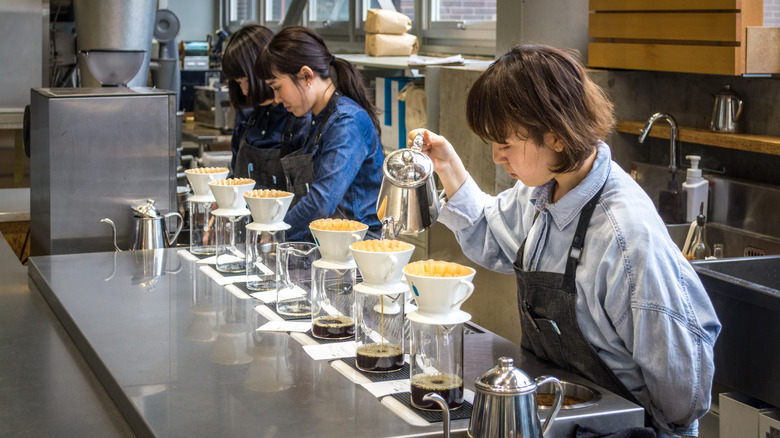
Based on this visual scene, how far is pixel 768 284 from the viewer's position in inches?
121

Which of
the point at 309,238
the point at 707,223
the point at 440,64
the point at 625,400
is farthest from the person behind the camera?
the point at 440,64

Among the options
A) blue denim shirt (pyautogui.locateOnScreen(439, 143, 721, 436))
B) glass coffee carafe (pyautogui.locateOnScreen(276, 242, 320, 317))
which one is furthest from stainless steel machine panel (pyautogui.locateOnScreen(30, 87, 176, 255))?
blue denim shirt (pyautogui.locateOnScreen(439, 143, 721, 436))

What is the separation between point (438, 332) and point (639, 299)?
466 mm

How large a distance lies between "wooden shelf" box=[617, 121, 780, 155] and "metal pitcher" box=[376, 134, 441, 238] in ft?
5.54

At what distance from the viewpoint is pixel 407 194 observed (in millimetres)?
1895

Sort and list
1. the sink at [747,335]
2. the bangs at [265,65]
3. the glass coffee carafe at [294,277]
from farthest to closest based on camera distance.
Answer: the bangs at [265,65]
the sink at [747,335]
the glass coffee carafe at [294,277]

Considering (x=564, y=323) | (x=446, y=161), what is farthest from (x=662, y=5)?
(x=564, y=323)

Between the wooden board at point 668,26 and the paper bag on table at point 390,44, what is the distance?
5.38ft

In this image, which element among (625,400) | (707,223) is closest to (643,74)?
(707,223)

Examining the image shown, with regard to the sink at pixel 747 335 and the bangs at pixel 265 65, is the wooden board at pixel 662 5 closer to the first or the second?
the sink at pixel 747 335

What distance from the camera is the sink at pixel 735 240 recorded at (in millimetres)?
3332

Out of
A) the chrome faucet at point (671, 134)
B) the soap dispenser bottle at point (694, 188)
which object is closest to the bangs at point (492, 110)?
the chrome faucet at point (671, 134)

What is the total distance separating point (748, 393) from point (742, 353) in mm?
118

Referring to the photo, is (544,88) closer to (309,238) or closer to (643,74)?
(309,238)
